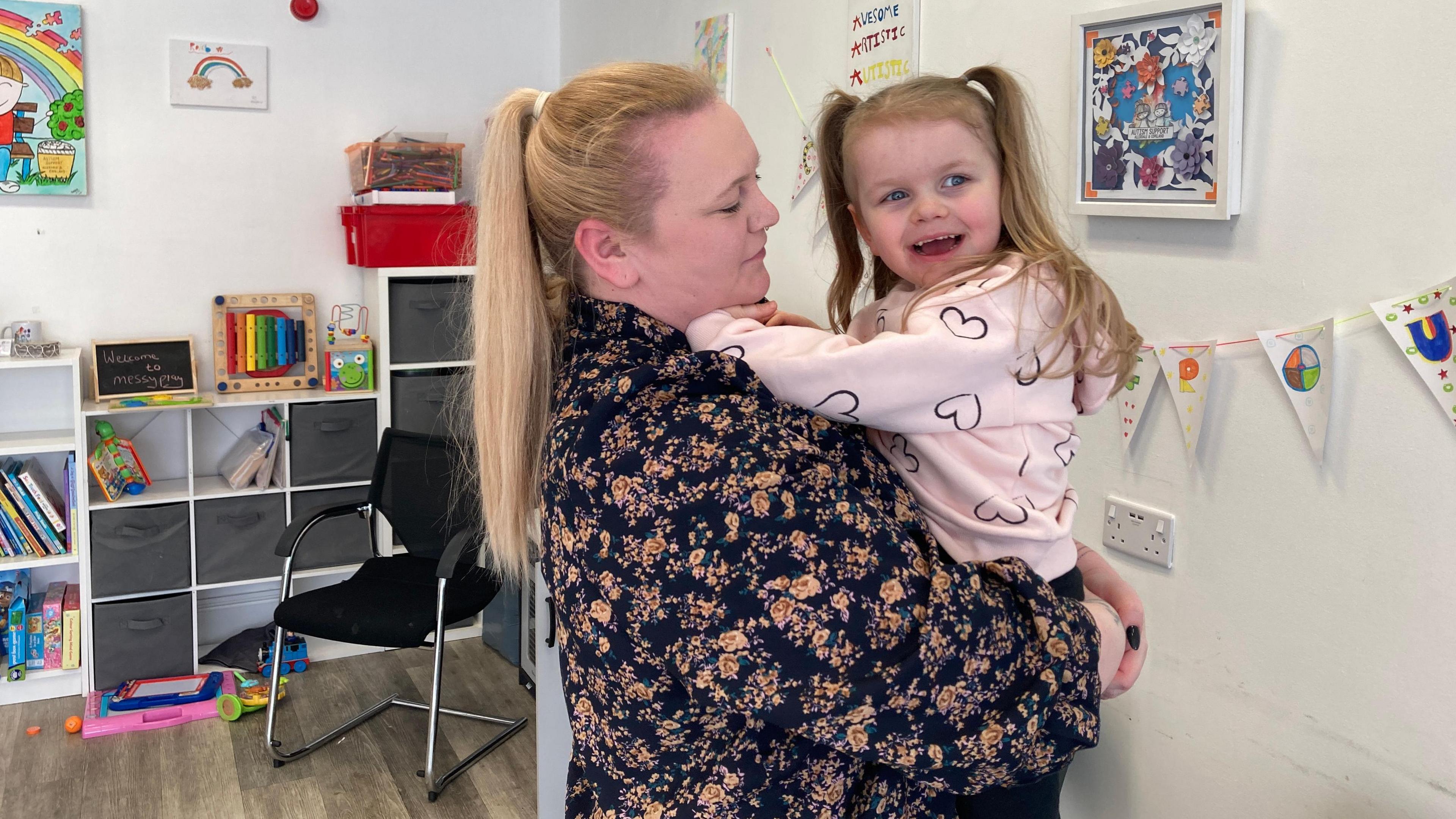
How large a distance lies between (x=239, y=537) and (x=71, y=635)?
60cm

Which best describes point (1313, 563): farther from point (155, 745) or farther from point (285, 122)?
point (285, 122)

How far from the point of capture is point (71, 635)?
3.62 metres

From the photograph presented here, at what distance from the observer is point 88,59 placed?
3697 mm

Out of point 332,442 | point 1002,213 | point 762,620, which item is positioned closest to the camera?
point 762,620

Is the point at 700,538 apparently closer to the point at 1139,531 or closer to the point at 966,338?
the point at 966,338

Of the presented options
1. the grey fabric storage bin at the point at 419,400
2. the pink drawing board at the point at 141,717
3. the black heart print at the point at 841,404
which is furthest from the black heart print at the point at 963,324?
the pink drawing board at the point at 141,717

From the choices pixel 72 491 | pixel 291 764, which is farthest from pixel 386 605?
pixel 72 491

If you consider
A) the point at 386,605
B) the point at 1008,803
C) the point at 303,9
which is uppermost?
the point at 303,9

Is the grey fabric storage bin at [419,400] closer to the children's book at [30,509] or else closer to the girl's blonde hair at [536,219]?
the children's book at [30,509]

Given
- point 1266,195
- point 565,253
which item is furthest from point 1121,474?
point 565,253

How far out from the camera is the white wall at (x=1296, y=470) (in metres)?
1.41

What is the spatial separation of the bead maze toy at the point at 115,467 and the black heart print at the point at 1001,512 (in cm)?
333

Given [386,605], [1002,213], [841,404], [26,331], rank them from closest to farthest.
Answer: [841,404] < [1002,213] < [386,605] < [26,331]

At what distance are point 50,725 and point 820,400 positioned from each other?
3.38 meters
